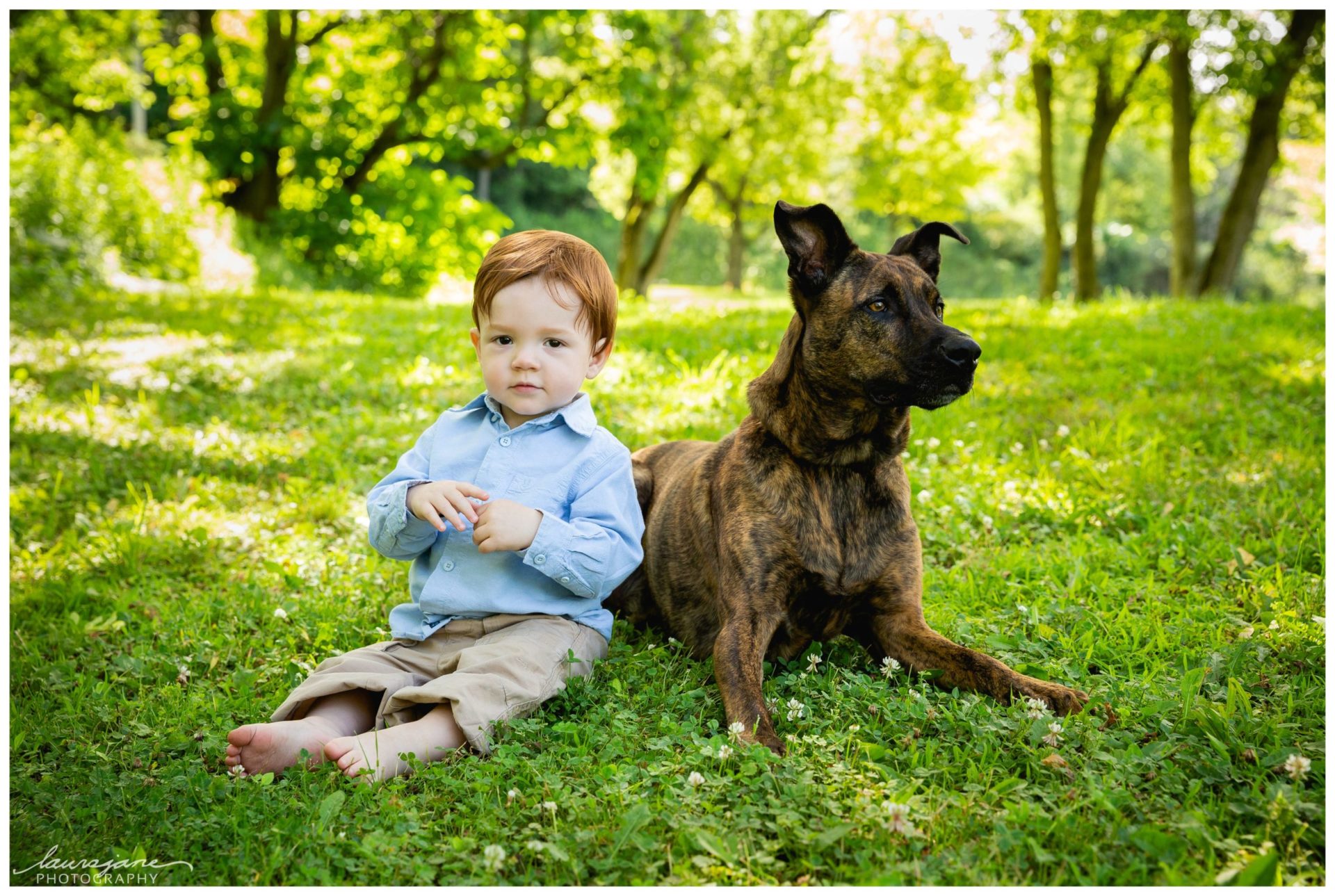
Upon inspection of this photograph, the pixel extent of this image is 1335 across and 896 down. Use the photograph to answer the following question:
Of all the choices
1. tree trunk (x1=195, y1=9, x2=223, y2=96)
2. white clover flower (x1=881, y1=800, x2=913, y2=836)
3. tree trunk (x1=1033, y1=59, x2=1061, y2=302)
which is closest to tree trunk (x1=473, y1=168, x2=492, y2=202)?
tree trunk (x1=195, y1=9, x2=223, y2=96)

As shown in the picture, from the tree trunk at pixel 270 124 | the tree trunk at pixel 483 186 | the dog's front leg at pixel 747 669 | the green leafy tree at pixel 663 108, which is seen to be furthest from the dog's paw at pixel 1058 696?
the tree trunk at pixel 483 186

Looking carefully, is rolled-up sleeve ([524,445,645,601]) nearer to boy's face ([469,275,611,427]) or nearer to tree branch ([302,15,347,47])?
boy's face ([469,275,611,427])

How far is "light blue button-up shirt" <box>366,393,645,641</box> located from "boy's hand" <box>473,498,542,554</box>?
37 millimetres

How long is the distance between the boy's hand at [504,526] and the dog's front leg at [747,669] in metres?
0.77

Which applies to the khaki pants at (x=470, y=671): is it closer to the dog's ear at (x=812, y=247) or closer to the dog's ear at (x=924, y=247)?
the dog's ear at (x=812, y=247)

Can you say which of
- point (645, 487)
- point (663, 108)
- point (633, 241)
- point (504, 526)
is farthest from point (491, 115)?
point (504, 526)

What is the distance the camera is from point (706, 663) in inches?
147

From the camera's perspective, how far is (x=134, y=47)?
23.3 m

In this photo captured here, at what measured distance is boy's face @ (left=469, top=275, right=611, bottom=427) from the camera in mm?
3354

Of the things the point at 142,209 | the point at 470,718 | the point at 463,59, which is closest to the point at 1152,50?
the point at 463,59
